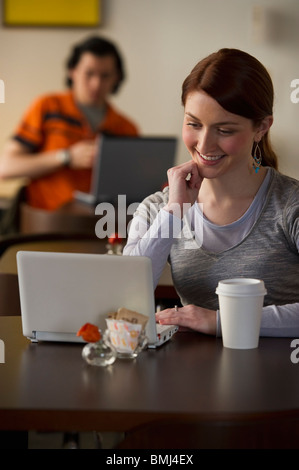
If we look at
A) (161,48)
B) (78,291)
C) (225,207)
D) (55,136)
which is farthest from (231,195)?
(161,48)

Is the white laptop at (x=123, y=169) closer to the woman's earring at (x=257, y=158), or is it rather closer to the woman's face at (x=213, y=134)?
the woman's earring at (x=257, y=158)

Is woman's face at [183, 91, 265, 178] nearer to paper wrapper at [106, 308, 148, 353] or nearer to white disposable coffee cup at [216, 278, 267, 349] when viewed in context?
white disposable coffee cup at [216, 278, 267, 349]

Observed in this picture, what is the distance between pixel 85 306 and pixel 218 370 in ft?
0.97

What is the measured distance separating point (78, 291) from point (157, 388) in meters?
0.31

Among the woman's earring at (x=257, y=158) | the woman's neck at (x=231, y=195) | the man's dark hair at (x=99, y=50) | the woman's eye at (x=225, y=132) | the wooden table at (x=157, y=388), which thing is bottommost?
the wooden table at (x=157, y=388)

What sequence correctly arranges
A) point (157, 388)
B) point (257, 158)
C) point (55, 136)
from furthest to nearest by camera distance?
point (55, 136), point (257, 158), point (157, 388)

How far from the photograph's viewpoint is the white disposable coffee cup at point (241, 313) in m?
1.58

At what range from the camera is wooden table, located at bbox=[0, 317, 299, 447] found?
1.24m

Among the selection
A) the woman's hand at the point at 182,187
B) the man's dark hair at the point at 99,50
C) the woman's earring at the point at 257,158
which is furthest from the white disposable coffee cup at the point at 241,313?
the man's dark hair at the point at 99,50

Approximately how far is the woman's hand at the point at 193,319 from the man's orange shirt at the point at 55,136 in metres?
3.09

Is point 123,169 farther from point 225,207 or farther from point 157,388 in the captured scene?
point 157,388

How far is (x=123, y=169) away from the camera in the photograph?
165 inches

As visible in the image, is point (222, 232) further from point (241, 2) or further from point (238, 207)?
point (241, 2)

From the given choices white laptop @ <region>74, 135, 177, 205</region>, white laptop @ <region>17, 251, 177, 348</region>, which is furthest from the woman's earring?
white laptop @ <region>74, 135, 177, 205</region>
